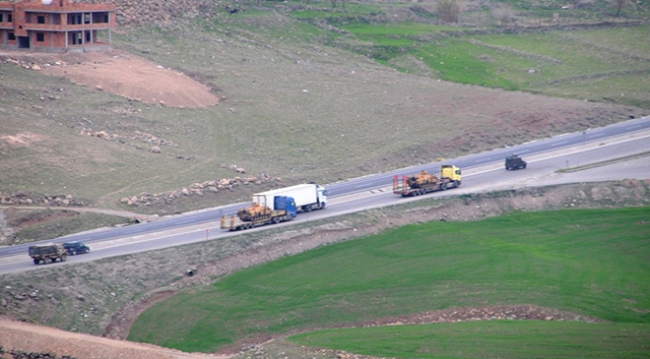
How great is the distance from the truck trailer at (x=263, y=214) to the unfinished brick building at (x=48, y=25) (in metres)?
35.5

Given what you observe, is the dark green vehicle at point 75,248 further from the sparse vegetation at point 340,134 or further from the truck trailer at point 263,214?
the truck trailer at point 263,214

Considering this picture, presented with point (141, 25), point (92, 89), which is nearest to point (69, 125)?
point (92, 89)

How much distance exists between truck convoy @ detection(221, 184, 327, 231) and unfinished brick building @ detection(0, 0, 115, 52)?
111 feet

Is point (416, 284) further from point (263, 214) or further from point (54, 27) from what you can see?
point (54, 27)

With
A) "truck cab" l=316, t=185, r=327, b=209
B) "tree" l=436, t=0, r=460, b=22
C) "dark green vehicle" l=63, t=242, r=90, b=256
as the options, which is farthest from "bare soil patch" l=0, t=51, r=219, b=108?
"tree" l=436, t=0, r=460, b=22

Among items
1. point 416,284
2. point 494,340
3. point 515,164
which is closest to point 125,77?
point 515,164

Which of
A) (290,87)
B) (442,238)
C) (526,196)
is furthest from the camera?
(290,87)

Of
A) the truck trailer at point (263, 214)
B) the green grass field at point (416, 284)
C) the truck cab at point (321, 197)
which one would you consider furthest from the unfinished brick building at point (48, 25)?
the green grass field at point (416, 284)

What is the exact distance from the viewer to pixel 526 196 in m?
78.7

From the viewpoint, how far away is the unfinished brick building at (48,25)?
97.9m

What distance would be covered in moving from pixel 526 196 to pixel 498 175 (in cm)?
612

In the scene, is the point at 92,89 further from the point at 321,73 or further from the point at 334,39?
the point at 334,39

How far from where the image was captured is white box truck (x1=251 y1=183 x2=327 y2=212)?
7194 centimetres

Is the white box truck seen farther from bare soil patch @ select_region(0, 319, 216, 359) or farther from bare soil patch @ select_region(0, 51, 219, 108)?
bare soil patch @ select_region(0, 51, 219, 108)
